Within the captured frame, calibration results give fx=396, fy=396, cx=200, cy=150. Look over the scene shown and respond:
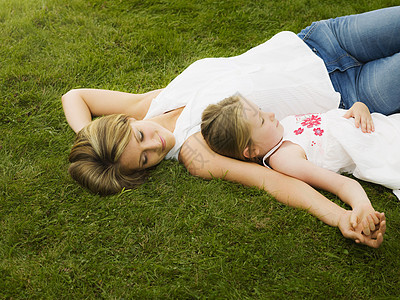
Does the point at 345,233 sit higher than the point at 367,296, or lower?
higher

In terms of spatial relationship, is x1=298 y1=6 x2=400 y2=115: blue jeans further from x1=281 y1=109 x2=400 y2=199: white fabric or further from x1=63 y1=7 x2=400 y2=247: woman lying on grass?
x1=281 y1=109 x2=400 y2=199: white fabric

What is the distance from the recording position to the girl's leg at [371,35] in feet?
10.5

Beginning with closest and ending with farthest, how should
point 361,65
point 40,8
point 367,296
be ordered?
point 367,296
point 361,65
point 40,8

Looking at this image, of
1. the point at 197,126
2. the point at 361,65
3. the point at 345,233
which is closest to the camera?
the point at 345,233

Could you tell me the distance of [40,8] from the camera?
15.8 ft

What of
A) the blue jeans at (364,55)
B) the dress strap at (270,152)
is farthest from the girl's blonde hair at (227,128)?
the blue jeans at (364,55)

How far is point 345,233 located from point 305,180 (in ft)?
1.49

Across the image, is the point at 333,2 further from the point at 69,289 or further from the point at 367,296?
the point at 69,289

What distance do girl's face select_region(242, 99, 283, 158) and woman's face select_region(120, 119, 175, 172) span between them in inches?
24.1

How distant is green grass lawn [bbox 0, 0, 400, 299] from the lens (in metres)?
2.38

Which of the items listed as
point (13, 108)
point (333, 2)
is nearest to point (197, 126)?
point (13, 108)

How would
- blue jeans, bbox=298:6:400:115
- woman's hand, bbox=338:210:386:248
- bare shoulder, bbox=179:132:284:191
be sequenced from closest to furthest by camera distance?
1. woman's hand, bbox=338:210:386:248
2. bare shoulder, bbox=179:132:284:191
3. blue jeans, bbox=298:6:400:115

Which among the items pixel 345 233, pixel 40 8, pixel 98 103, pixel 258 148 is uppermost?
pixel 40 8

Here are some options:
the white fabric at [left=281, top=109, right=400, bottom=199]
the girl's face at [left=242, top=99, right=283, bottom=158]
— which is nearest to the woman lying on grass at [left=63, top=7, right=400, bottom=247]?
the girl's face at [left=242, top=99, right=283, bottom=158]
